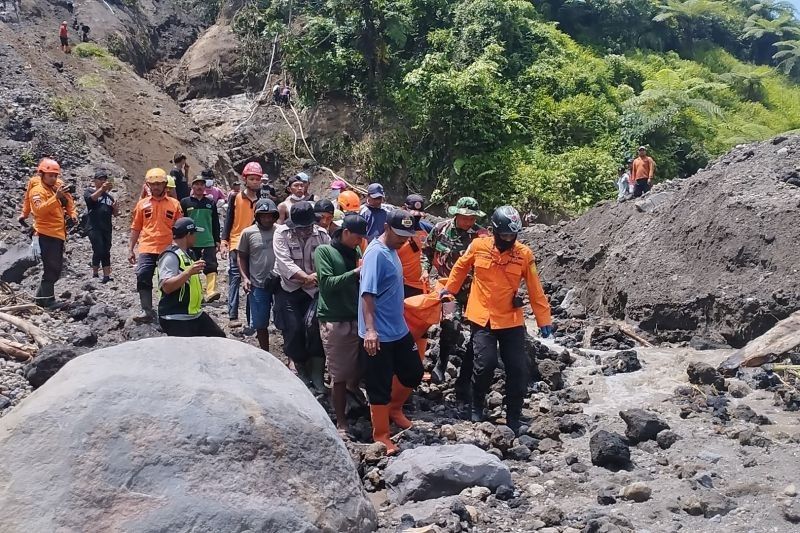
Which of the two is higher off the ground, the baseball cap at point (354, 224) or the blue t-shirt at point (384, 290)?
the baseball cap at point (354, 224)

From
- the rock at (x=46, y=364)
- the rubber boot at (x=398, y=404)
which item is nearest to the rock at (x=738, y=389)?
the rubber boot at (x=398, y=404)

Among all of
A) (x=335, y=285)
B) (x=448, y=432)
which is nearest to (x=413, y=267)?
(x=335, y=285)

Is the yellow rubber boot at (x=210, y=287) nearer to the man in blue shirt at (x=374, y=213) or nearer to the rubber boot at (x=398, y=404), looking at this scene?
the man in blue shirt at (x=374, y=213)

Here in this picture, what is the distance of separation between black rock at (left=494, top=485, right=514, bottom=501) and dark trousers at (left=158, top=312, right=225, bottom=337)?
253 cm

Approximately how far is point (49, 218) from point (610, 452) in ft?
21.2

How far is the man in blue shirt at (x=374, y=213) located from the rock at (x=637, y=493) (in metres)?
3.40

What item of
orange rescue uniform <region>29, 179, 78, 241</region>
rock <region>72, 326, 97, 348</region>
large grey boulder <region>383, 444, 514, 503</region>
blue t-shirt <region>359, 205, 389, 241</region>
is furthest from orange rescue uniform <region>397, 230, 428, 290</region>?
orange rescue uniform <region>29, 179, 78, 241</region>

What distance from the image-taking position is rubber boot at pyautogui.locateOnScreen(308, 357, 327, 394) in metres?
6.61

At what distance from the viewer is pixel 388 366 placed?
5598mm

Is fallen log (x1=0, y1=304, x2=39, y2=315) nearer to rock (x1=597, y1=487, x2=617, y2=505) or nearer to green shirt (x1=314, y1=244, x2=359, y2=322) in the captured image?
green shirt (x1=314, y1=244, x2=359, y2=322)

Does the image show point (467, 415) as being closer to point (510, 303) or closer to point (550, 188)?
point (510, 303)

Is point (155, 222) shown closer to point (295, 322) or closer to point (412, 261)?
point (295, 322)

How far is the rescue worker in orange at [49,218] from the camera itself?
8477 mm

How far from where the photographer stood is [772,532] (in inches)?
161
